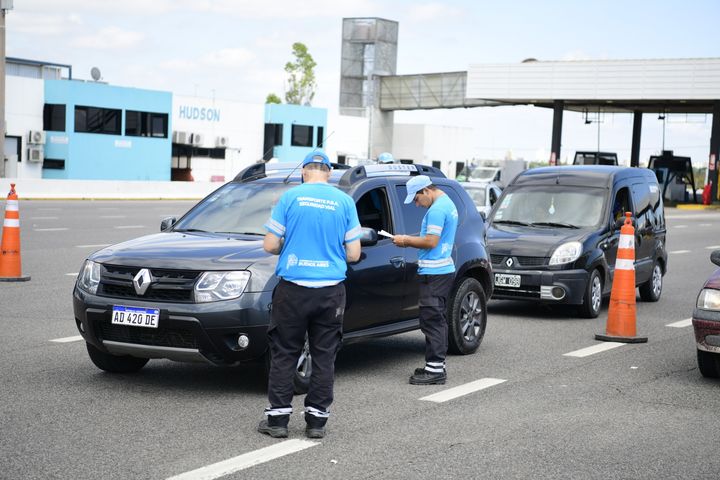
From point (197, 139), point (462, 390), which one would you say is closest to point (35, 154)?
point (197, 139)

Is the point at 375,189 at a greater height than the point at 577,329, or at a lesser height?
greater

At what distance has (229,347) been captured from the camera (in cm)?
737

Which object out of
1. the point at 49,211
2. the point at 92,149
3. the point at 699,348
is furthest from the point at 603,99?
the point at 699,348

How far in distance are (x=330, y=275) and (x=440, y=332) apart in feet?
7.16

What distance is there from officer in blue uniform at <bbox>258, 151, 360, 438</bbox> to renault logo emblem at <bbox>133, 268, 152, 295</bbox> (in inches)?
52.4

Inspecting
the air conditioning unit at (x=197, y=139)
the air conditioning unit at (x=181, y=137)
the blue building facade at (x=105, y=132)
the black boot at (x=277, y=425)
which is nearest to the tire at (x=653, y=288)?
the black boot at (x=277, y=425)

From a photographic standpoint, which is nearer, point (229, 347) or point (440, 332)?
point (229, 347)

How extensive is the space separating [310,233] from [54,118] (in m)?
47.7

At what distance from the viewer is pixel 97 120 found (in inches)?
2114

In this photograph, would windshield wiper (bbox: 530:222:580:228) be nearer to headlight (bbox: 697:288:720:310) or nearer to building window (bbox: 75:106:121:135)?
headlight (bbox: 697:288:720:310)

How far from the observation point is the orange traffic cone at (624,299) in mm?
10812

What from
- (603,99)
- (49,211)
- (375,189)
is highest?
(603,99)

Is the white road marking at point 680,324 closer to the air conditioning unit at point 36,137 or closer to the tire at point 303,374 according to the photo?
the tire at point 303,374

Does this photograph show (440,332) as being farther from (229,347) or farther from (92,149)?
(92,149)
